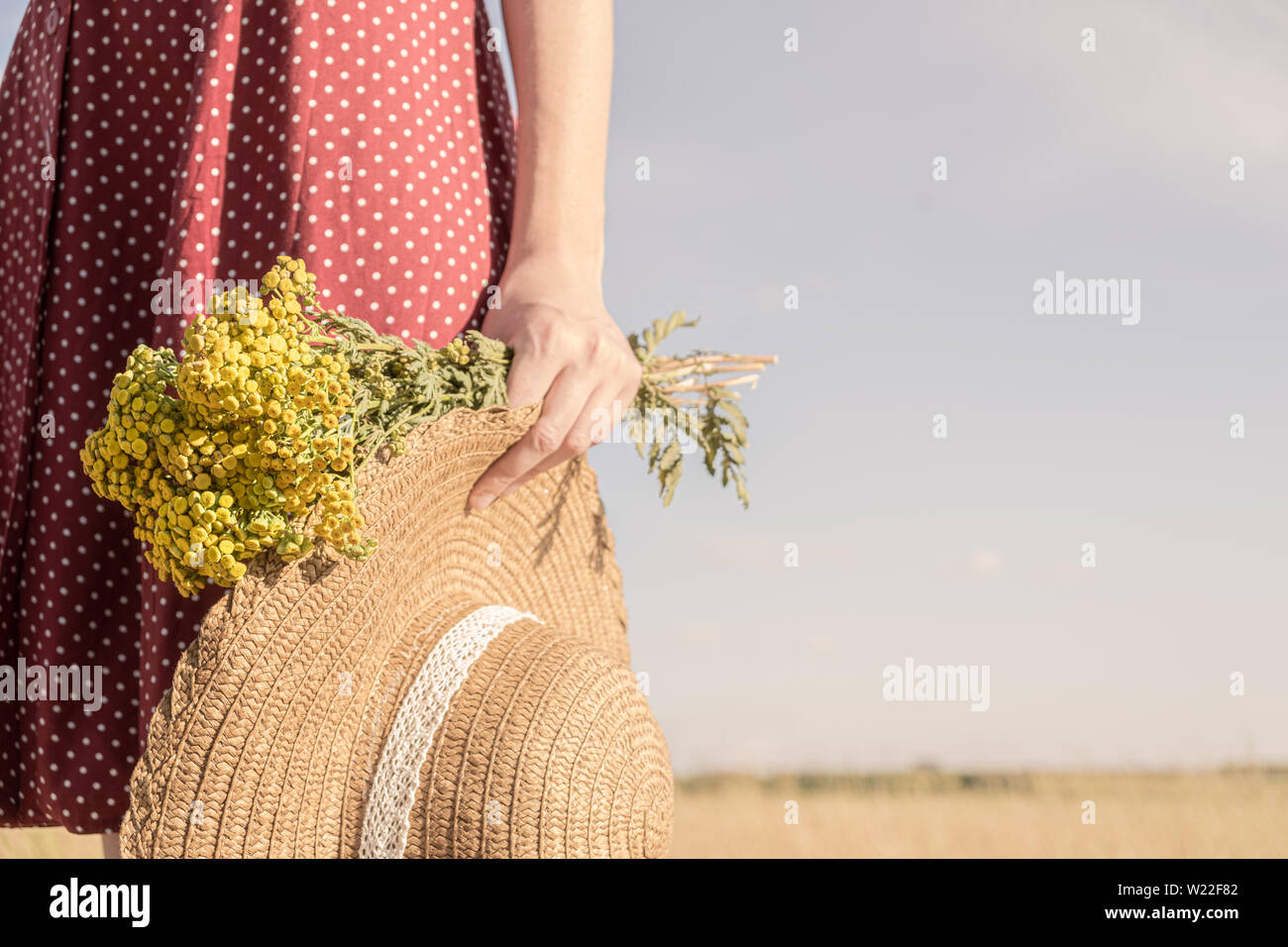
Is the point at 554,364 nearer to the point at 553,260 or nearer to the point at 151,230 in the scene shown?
the point at 553,260

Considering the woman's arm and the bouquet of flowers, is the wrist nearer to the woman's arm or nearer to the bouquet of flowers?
the woman's arm

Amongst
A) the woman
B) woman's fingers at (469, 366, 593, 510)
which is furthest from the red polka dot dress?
woman's fingers at (469, 366, 593, 510)

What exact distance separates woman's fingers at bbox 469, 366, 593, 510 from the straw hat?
0.06ft

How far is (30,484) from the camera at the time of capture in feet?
4.10

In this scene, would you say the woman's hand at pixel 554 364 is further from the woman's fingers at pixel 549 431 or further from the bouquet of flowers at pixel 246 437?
the bouquet of flowers at pixel 246 437

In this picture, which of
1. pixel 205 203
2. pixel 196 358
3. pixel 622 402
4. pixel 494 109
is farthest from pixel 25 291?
pixel 622 402

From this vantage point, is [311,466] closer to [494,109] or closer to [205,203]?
[205,203]

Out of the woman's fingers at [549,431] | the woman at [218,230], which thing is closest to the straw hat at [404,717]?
the woman's fingers at [549,431]

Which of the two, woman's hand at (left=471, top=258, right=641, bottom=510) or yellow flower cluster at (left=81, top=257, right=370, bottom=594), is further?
woman's hand at (left=471, top=258, right=641, bottom=510)

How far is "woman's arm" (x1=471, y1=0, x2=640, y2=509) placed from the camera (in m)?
1.17

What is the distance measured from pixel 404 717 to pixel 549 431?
33 cm

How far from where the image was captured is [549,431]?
1.16m

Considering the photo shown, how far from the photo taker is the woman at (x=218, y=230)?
1.16 m

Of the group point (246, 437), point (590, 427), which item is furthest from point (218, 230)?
point (590, 427)
